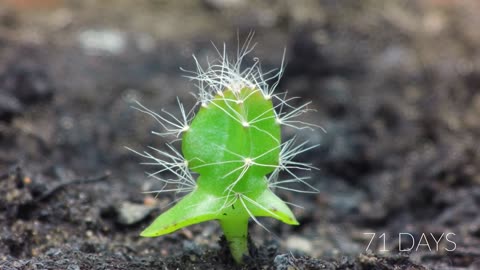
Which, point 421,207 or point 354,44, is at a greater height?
point 354,44

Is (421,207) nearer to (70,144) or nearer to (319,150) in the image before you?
(319,150)

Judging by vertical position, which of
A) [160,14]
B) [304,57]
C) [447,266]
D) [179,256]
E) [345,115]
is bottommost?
[447,266]

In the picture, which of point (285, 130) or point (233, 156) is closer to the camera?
point (233, 156)

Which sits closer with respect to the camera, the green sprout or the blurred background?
the green sprout

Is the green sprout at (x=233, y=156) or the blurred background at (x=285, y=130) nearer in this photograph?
the green sprout at (x=233, y=156)

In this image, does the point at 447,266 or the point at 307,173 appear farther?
the point at 307,173

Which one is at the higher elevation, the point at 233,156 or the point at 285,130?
the point at 233,156

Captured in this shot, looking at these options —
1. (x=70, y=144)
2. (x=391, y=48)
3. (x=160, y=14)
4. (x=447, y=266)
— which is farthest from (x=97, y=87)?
(x=447, y=266)

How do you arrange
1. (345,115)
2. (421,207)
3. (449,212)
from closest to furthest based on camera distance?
(449,212) < (421,207) < (345,115)
